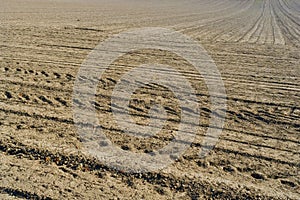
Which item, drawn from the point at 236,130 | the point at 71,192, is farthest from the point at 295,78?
the point at 71,192

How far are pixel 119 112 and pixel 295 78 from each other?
15.4 feet

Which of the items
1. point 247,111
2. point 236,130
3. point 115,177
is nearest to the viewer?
point 115,177

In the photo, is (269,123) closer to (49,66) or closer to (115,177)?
(115,177)

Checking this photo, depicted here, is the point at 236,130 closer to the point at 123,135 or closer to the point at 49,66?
the point at 123,135

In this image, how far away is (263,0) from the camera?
52062mm

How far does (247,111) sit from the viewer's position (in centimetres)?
576

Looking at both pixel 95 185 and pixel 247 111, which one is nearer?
pixel 95 185

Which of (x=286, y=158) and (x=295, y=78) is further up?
(x=295, y=78)

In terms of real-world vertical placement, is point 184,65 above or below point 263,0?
below

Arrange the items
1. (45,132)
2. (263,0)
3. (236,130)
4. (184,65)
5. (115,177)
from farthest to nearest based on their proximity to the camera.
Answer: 1. (263,0)
2. (184,65)
3. (236,130)
4. (45,132)
5. (115,177)

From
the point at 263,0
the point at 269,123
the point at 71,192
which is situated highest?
the point at 263,0

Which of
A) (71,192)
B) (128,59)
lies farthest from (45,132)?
(128,59)

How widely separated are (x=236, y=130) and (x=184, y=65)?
3.83m

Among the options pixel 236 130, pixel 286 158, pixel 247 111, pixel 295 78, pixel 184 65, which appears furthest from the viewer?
pixel 184 65
